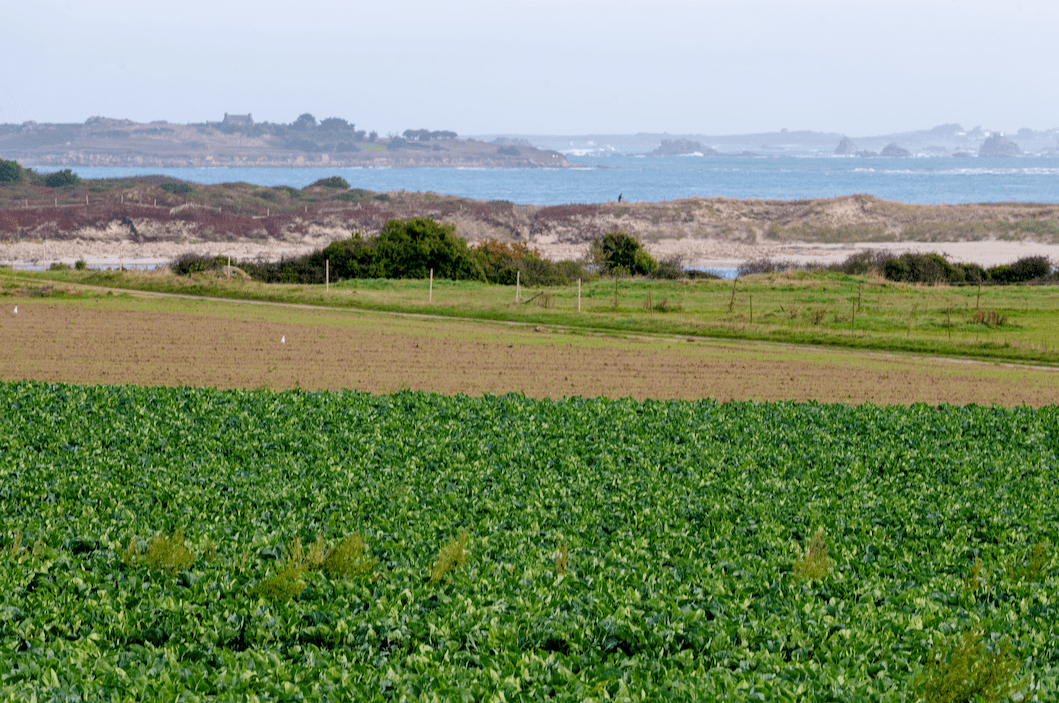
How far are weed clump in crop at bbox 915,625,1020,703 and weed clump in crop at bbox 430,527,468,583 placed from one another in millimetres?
4556

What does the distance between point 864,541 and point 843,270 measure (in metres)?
63.9

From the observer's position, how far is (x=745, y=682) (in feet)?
24.3

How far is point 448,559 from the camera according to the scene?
32.9 ft

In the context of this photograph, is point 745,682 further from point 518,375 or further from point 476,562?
point 518,375

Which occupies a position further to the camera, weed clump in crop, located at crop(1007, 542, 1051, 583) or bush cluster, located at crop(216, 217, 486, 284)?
bush cluster, located at crop(216, 217, 486, 284)

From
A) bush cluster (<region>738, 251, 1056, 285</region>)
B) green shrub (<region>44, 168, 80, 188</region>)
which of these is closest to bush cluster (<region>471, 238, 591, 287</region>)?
bush cluster (<region>738, 251, 1056, 285</region>)

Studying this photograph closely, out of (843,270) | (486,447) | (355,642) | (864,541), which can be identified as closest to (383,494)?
(486,447)

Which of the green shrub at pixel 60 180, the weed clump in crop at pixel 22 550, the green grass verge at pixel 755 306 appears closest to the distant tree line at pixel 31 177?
the green shrub at pixel 60 180

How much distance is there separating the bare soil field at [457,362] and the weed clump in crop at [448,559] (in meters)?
→ 13.0

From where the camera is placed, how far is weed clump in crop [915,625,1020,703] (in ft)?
24.2

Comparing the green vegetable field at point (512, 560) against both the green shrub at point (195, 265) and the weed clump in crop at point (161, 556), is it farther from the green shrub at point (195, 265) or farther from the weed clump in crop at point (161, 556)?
the green shrub at point (195, 265)

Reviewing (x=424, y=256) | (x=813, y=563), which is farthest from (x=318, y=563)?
(x=424, y=256)

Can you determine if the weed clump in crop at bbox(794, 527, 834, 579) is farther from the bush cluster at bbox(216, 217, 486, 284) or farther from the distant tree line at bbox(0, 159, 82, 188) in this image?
the distant tree line at bbox(0, 159, 82, 188)

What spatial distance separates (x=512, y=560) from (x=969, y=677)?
15.3ft
